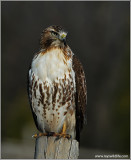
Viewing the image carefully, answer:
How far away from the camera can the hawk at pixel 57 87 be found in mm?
5914

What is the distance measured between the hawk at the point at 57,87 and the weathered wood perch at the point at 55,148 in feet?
1.99

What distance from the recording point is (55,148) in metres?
5.21

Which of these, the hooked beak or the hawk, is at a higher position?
the hooked beak

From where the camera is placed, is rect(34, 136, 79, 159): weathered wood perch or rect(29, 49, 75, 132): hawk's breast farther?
rect(29, 49, 75, 132): hawk's breast

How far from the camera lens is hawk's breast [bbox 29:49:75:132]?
19.4 feet

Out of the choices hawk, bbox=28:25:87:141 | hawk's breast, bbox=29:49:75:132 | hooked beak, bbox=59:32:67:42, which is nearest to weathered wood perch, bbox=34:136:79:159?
hawk, bbox=28:25:87:141

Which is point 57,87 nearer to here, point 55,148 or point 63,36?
point 63,36

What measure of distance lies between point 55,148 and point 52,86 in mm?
978

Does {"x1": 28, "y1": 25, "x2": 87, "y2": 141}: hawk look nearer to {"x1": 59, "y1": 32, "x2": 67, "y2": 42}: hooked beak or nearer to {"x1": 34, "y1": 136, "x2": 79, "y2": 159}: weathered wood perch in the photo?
{"x1": 59, "y1": 32, "x2": 67, "y2": 42}: hooked beak

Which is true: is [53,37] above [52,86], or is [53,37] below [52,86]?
above

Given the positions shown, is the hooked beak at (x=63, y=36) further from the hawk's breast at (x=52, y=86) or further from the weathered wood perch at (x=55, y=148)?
the weathered wood perch at (x=55, y=148)

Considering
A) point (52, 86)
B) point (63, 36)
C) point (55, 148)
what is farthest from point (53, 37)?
point (55, 148)

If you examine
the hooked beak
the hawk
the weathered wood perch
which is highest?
the hooked beak

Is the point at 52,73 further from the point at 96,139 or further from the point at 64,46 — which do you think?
the point at 96,139
